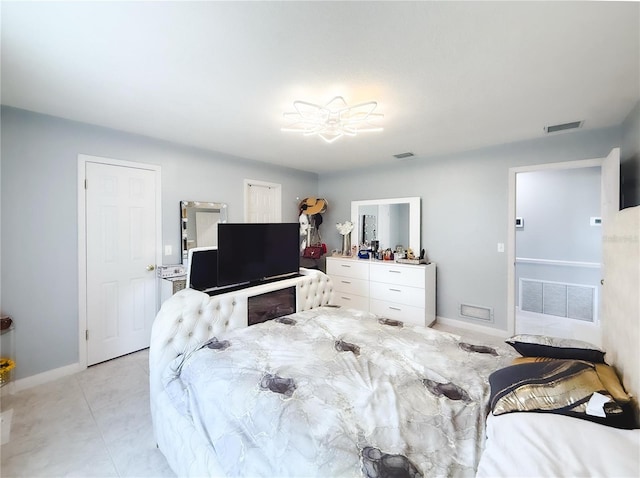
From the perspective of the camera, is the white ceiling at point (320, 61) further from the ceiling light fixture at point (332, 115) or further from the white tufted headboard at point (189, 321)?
the white tufted headboard at point (189, 321)

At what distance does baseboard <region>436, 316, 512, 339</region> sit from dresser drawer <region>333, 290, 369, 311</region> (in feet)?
3.50

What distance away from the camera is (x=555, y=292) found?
4270 millimetres

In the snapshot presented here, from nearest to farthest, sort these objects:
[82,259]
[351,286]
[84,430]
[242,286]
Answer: [84,430], [242,286], [82,259], [351,286]

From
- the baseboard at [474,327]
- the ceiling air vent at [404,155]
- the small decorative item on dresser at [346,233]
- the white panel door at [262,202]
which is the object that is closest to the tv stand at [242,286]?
the white panel door at [262,202]

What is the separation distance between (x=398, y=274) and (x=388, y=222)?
3.10 feet

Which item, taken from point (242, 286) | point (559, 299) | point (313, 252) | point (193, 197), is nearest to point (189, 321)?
point (242, 286)

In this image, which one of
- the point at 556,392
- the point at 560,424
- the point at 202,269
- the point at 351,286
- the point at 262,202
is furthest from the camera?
the point at 262,202

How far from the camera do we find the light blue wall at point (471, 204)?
3.20 meters

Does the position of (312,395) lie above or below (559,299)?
above

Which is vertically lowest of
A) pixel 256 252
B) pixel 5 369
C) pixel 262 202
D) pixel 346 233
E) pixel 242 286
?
pixel 5 369

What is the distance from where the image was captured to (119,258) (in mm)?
2951

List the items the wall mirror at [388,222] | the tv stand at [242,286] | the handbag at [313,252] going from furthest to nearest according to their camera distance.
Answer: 1. the handbag at [313,252]
2. the wall mirror at [388,222]
3. the tv stand at [242,286]

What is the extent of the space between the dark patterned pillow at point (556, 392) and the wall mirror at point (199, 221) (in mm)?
3271

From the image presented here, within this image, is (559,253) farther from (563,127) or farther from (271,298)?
(271,298)
